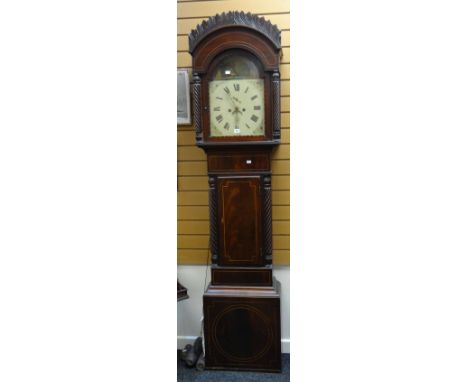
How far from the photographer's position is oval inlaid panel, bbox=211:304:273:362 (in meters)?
1.79

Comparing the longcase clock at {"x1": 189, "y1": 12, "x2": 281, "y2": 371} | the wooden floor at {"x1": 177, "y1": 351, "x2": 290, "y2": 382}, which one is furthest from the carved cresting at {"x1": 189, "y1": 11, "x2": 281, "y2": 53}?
the wooden floor at {"x1": 177, "y1": 351, "x2": 290, "y2": 382}

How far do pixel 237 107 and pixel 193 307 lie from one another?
48.3 inches

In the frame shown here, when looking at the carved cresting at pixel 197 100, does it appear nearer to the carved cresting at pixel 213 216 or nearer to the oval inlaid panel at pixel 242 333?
the carved cresting at pixel 213 216

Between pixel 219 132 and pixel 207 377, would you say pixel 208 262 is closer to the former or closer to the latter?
pixel 207 377

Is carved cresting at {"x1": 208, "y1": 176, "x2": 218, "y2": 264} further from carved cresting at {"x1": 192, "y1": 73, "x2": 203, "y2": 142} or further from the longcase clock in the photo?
carved cresting at {"x1": 192, "y1": 73, "x2": 203, "y2": 142}

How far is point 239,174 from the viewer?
1.78 meters

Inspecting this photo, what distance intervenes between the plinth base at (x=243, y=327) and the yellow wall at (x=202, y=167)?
321mm

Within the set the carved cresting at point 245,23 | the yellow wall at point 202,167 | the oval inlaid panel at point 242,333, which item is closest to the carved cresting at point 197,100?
the carved cresting at point 245,23

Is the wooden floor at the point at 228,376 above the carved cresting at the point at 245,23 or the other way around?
the other way around

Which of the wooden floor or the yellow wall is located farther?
the yellow wall

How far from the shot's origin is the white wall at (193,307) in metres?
2.06

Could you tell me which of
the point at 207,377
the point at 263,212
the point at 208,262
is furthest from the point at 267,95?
the point at 207,377

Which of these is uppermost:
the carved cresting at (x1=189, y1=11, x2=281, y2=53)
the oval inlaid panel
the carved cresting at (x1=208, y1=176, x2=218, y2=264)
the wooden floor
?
the carved cresting at (x1=189, y1=11, x2=281, y2=53)

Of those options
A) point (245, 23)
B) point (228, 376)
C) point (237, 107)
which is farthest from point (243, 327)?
point (245, 23)
